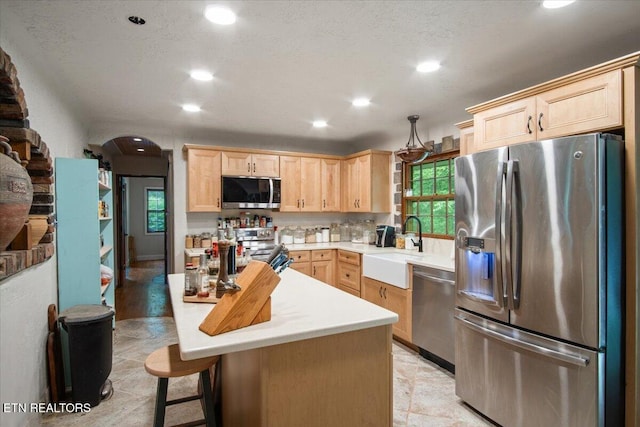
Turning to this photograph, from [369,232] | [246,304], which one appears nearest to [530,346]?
[246,304]

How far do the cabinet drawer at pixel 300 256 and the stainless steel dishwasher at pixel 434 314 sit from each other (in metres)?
1.62

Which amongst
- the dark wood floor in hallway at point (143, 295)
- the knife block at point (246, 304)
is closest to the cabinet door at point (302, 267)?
the dark wood floor in hallway at point (143, 295)

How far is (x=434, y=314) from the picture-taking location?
3.04 meters

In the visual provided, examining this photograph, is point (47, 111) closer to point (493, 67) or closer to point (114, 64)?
point (114, 64)

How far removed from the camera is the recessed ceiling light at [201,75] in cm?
262

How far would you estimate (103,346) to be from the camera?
2.54m

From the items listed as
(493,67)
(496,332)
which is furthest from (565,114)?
(496,332)

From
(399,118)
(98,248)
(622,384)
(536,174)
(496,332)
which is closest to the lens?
(622,384)

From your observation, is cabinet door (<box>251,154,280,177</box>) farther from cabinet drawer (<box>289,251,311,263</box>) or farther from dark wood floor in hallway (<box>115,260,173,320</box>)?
dark wood floor in hallway (<box>115,260,173,320</box>)

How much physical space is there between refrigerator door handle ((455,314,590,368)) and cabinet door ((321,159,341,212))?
2978 millimetres

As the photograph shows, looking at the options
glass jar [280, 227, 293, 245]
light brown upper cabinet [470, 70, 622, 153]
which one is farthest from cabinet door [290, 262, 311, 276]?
light brown upper cabinet [470, 70, 622, 153]

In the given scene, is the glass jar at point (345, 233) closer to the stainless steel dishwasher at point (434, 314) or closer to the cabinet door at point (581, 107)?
the stainless steel dishwasher at point (434, 314)

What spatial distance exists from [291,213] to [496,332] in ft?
11.4

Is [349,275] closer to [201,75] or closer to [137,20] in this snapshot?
[201,75]
